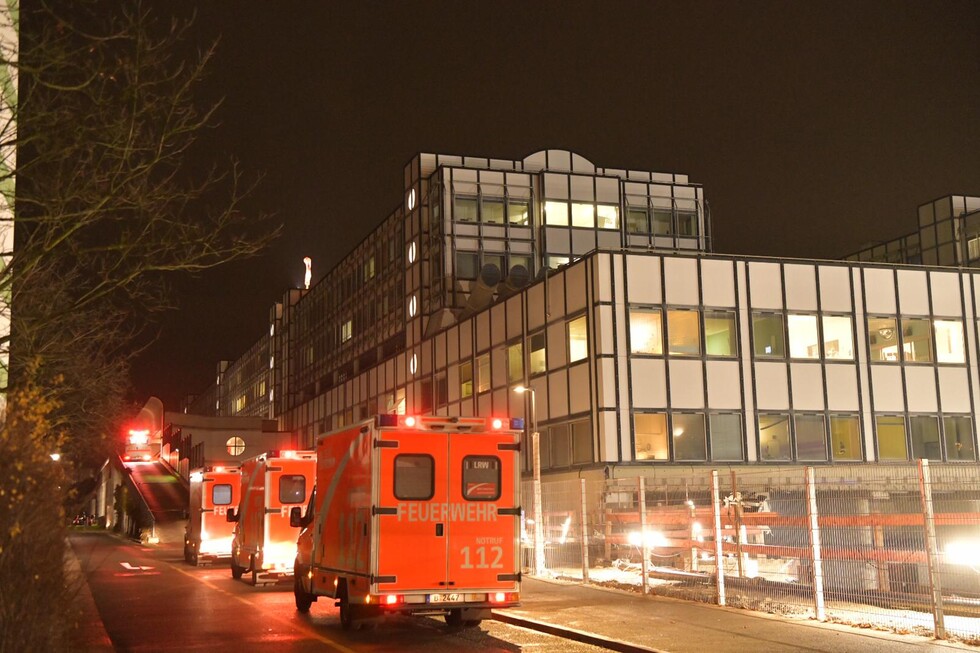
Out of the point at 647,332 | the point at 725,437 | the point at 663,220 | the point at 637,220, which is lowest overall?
the point at 725,437

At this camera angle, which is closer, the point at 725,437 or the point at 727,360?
the point at 725,437

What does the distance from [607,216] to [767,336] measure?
2097 cm

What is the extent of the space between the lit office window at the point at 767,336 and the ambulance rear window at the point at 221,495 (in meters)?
20.9

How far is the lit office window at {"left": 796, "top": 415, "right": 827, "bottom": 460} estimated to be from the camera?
40125 mm

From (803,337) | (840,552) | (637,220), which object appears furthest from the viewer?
(637,220)

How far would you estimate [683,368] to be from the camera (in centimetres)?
3962

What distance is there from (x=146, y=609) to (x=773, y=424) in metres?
27.7

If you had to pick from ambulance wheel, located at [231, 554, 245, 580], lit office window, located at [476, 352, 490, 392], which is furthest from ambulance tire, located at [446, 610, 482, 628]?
lit office window, located at [476, 352, 490, 392]

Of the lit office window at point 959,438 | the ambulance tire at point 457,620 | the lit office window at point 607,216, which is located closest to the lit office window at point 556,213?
the lit office window at point 607,216

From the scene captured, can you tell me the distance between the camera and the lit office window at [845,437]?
40562 millimetres

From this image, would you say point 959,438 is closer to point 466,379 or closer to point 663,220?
point 466,379

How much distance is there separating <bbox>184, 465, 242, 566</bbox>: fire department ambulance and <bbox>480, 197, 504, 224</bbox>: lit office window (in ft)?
96.3

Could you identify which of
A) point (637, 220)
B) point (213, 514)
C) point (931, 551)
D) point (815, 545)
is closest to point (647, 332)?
point (213, 514)

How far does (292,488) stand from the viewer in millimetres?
23078
